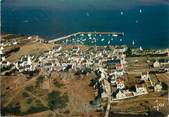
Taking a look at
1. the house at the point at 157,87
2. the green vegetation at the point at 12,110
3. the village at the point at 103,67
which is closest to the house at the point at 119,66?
the village at the point at 103,67

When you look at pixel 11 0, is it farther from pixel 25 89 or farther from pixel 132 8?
pixel 132 8

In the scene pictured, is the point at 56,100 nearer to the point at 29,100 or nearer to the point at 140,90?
the point at 29,100

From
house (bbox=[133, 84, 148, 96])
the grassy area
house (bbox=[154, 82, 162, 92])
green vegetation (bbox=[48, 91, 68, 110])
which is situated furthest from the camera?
the grassy area

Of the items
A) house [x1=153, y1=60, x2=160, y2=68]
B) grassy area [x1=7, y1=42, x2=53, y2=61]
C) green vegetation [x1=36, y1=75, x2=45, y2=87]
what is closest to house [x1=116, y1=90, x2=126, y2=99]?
house [x1=153, y1=60, x2=160, y2=68]

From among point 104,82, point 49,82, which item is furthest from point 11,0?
point 104,82

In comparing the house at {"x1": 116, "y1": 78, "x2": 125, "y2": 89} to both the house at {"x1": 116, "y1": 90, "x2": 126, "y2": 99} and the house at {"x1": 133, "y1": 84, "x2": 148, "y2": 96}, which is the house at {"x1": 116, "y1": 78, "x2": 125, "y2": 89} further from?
the house at {"x1": 133, "y1": 84, "x2": 148, "y2": 96}

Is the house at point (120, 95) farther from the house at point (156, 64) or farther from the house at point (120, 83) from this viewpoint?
the house at point (156, 64)
